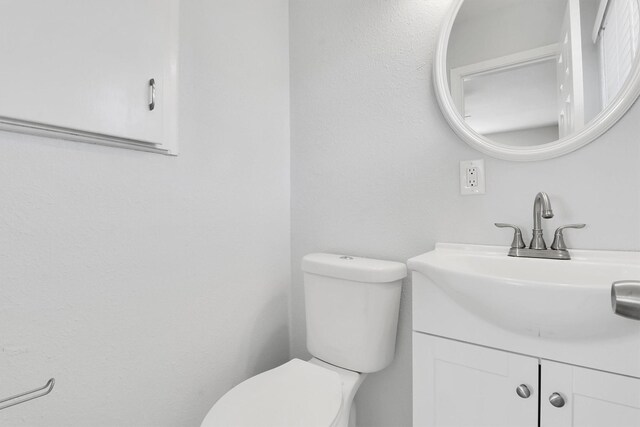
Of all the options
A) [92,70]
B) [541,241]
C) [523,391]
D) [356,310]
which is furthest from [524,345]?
[92,70]

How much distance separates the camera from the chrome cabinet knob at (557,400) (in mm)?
655

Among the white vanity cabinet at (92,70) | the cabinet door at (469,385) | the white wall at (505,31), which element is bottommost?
the cabinet door at (469,385)

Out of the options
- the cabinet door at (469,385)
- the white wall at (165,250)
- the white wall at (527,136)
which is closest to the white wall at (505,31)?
the white wall at (527,136)

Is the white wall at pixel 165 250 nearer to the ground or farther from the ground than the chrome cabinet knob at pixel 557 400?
farther from the ground

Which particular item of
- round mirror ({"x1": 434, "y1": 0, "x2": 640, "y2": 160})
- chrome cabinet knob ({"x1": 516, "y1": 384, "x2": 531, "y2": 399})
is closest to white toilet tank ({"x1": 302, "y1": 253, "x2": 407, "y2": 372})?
chrome cabinet knob ({"x1": 516, "y1": 384, "x2": 531, "y2": 399})

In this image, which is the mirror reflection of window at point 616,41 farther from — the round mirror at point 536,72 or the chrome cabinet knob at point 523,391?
the chrome cabinet knob at point 523,391

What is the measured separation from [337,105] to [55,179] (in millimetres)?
998

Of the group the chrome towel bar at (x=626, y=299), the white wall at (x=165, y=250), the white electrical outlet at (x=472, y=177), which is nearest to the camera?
the chrome towel bar at (x=626, y=299)

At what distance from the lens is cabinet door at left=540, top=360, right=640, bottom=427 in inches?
24.0

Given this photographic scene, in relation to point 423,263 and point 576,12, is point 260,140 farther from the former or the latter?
point 576,12

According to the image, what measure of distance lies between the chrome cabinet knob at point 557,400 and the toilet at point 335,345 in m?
0.48

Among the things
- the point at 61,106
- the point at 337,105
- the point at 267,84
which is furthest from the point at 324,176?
the point at 61,106

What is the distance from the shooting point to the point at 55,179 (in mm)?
765

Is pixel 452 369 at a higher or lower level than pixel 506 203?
lower
